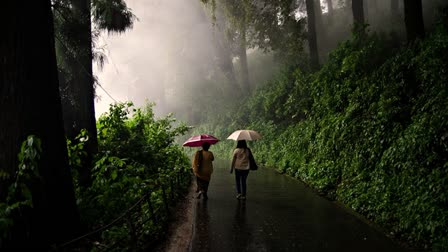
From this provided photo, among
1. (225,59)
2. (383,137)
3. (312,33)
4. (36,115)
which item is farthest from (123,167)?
(225,59)

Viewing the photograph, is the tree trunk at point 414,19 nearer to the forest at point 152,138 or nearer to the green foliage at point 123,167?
the forest at point 152,138

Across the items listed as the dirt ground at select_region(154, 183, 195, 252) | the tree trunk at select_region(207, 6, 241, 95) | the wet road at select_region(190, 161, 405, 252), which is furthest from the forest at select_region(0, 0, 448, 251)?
the tree trunk at select_region(207, 6, 241, 95)

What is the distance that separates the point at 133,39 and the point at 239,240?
5537 centimetres

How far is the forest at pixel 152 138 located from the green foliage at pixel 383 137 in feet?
0.12

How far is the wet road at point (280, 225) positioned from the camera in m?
6.73

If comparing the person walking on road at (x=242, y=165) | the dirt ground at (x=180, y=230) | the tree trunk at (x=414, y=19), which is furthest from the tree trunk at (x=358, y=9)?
the dirt ground at (x=180, y=230)

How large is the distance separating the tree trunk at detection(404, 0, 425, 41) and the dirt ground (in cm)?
942

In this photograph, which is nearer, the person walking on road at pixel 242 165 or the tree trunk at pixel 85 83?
the person walking on road at pixel 242 165

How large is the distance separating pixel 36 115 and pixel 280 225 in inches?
212

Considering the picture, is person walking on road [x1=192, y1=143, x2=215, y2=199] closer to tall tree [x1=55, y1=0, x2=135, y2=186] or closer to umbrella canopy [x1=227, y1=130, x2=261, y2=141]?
umbrella canopy [x1=227, y1=130, x2=261, y2=141]

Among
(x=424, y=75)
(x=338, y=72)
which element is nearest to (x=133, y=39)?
(x=338, y=72)

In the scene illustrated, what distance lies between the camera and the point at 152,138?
15.0 metres

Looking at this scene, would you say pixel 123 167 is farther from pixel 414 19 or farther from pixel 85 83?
pixel 414 19

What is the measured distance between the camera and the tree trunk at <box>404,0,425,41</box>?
40.9 ft
